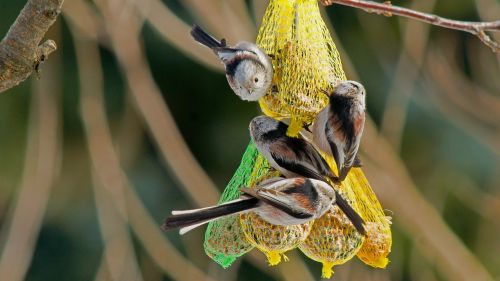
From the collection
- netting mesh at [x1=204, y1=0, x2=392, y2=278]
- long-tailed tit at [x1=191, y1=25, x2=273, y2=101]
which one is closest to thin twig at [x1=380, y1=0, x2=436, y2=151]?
netting mesh at [x1=204, y1=0, x2=392, y2=278]

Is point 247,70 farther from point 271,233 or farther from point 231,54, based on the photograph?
point 271,233

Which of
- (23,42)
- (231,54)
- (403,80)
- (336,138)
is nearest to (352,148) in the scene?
(336,138)

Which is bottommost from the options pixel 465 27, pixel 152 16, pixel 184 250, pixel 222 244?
pixel 184 250

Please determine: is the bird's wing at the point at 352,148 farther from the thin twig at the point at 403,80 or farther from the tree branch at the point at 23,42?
the thin twig at the point at 403,80

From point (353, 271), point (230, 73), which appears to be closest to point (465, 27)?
point (230, 73)

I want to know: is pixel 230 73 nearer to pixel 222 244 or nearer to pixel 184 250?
pixel 222 244

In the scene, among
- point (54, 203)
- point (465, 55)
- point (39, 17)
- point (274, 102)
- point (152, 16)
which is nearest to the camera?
point (39, 17)

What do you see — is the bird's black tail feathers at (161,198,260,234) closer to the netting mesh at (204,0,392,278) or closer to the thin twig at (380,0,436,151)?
the netting mesh at (204,0,392,278)
